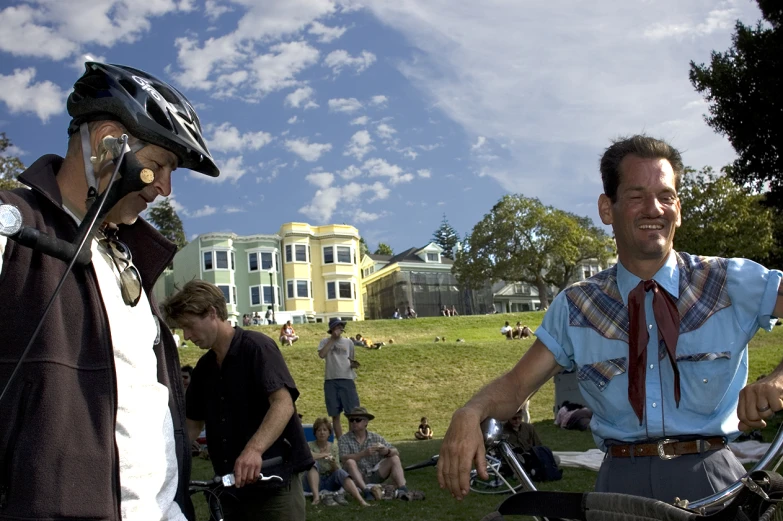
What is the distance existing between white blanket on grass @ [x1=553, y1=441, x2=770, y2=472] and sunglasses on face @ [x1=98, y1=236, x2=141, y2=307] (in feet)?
33.6

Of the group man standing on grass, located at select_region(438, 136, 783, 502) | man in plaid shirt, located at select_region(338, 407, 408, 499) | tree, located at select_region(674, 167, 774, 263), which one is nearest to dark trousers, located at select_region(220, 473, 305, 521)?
man standing on grass, located at select_region(438, 136, 783, 502)

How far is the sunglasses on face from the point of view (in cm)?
251

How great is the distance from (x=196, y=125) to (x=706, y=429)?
2.09 m

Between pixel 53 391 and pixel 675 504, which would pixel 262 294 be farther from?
pixel 675 504

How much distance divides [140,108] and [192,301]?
2132mm

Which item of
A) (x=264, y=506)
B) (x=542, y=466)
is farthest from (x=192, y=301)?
(x=542, y=466)

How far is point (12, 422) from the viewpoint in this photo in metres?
1.95

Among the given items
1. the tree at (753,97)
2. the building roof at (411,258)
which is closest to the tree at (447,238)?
A: the building roof at (411,258)

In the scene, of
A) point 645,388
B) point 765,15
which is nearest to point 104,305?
point 645,388

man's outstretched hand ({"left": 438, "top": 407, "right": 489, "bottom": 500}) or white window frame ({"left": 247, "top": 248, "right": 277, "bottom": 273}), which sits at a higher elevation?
white window frame ({"left": 247, "top": 248, "right": 277, "bottom": 273})

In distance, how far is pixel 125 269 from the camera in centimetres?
260

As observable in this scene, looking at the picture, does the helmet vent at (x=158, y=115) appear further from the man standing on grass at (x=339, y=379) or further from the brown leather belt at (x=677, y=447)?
→ the man standing on grass at (x=339, y=379)

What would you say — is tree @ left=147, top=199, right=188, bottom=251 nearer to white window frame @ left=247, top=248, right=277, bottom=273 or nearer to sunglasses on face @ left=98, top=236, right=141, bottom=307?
white window frame @ left=247, top=248, right=277, bottom=273

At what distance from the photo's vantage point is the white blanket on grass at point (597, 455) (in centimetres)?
1135
